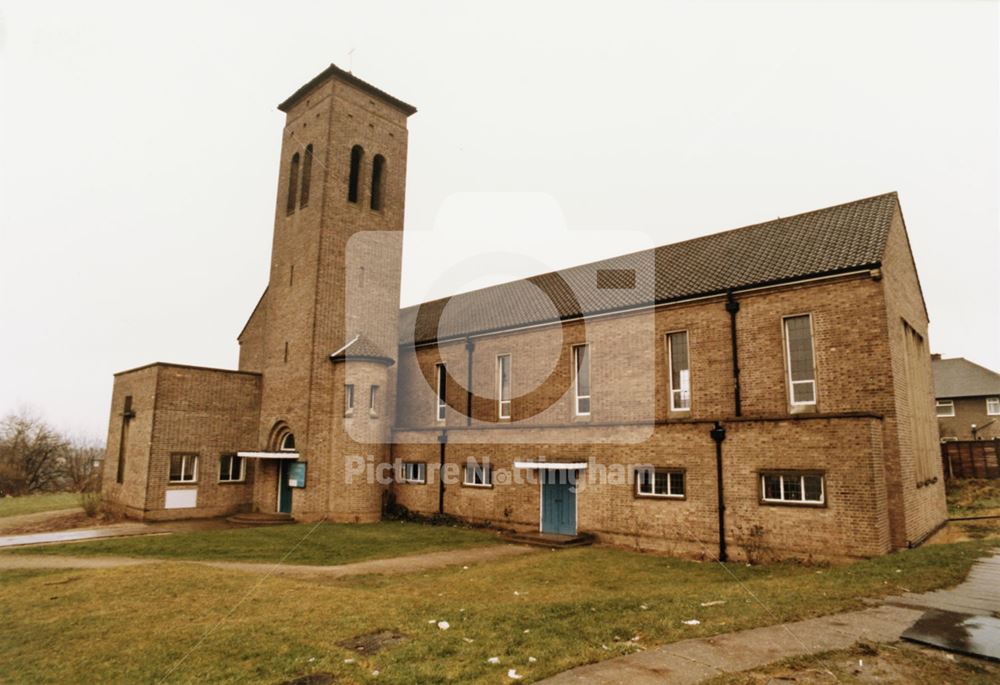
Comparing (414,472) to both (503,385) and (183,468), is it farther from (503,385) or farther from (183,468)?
(183,468)

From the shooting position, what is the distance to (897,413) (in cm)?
1392

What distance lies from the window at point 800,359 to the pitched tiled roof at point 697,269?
1241mm

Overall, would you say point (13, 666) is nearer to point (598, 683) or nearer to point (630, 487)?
point (598, 683)

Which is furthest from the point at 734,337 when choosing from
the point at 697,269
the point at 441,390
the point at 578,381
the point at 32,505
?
the point at 32,505

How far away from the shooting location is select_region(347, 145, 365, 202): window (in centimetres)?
2520

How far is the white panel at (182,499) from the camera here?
21891 millimetres

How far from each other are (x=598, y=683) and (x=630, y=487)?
10.8 meters

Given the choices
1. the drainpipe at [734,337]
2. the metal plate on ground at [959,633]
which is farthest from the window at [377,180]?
the metal plate on ground at [959,633]

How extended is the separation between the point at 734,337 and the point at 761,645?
1089 cm

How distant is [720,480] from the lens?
1473 centimetres

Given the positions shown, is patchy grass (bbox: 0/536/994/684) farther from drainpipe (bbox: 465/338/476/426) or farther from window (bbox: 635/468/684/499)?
drainpipe (bbox: 465/338/476/426)

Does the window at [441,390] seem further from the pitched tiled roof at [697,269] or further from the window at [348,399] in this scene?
the window at [348,399]

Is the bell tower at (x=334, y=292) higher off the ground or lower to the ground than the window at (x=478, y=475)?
higher

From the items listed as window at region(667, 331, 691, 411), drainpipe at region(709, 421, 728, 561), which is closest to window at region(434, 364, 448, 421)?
window at region(667, 331, 691, 411)
